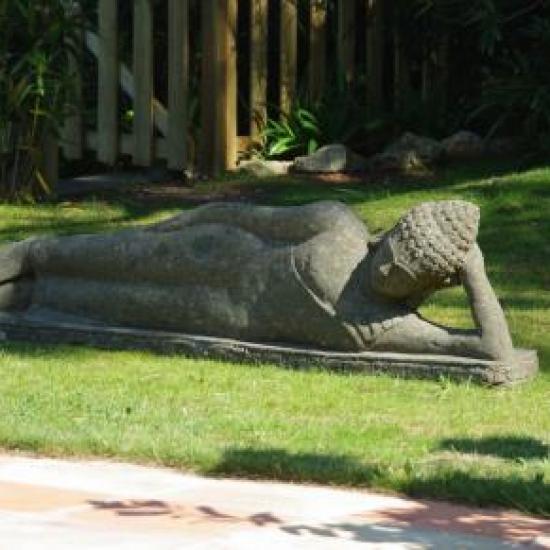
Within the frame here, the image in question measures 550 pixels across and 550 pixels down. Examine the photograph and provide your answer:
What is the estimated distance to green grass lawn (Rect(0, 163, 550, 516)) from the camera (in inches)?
253

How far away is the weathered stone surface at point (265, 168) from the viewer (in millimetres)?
15477

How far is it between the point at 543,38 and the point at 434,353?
6.97 metres

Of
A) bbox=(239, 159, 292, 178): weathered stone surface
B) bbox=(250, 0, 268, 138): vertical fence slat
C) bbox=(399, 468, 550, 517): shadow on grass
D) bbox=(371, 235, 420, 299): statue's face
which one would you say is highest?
bbox=(250, 0, 268, 138): vertical fence slat

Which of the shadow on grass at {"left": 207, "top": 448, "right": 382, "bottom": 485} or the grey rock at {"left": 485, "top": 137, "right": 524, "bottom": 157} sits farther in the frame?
the grey rock at {"left": 485, "top": 137, "right": 524, "bottom": 157}

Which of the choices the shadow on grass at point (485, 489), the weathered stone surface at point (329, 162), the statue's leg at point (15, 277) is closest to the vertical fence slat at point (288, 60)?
the weathered stone surface at point (329, 162)

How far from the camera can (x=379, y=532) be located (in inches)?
219

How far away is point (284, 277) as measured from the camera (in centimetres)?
860

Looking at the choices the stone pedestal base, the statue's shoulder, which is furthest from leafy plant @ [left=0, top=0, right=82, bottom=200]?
the statue's shoulder

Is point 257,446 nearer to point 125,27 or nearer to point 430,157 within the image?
point 430,157

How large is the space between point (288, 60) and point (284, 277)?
8.35m

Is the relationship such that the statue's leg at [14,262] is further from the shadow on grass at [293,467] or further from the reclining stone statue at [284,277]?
the shadow on grass at [293,467]

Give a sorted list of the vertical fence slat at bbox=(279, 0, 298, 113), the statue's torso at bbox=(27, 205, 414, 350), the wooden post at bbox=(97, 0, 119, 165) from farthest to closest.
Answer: the vertical fence slat at bbox=(279, 0, 298, 113)
the wooden post at bbox=(97, 0, 119, 165)
the statue's torso at bbox=(27, 205, 414, 350)

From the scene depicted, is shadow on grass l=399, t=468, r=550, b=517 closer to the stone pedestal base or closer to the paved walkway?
the paved walkway

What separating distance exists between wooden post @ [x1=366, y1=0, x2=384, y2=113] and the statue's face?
8.71 metres
